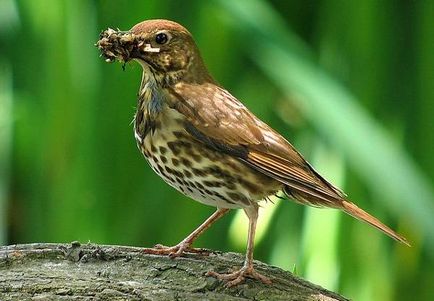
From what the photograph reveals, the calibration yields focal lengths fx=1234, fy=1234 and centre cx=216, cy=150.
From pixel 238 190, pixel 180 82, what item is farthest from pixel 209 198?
pixel 180 82

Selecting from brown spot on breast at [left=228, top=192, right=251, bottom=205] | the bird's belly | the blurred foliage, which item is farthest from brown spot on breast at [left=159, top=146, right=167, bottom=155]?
the blurred foliage

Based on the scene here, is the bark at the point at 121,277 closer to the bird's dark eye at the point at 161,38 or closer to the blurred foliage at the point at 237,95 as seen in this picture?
the bird's dark eye at the point at 161,38

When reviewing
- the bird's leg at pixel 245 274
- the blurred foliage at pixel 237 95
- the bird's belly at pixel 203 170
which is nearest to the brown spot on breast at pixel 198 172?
the bird's belly at pixel 203 170

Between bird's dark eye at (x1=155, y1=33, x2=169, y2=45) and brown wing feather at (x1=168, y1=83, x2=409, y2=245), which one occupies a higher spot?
bird's dark eye at (x1=155, y1=33, x2=169, y2=45)

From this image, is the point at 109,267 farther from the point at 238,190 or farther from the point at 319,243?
the point at 319,243

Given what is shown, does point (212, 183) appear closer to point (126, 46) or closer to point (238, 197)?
point (238, 197)

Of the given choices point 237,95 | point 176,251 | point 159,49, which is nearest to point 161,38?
point 159,49

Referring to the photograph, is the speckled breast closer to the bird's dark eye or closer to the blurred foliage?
the bird's dark eye
